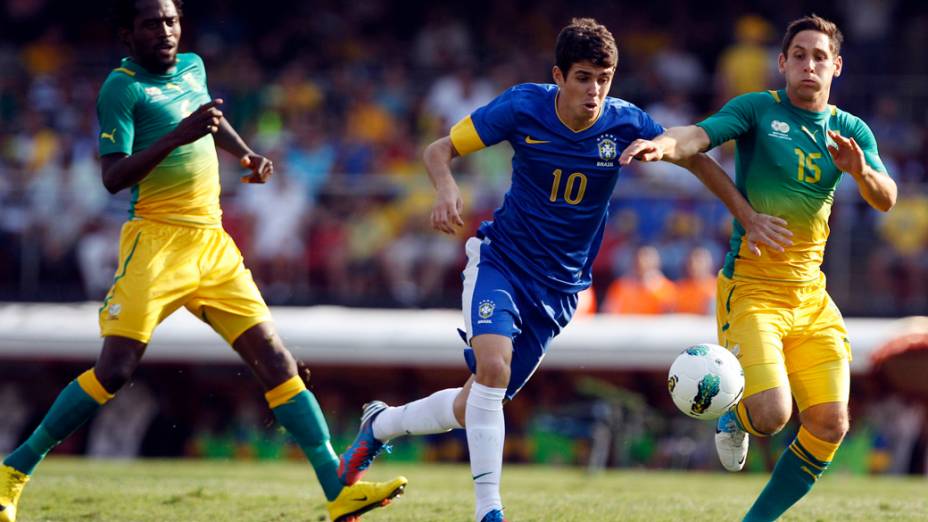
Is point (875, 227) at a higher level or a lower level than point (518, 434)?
higher

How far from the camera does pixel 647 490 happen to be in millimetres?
10977

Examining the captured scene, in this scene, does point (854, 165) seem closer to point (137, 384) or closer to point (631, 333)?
point (631, 333)

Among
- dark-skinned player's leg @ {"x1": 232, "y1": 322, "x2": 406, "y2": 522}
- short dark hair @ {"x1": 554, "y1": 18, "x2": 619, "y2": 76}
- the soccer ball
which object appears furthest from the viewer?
dark-skinned player's leg @ {"x1": 232, "y1": 322, "x2": 406, "y2": 522}

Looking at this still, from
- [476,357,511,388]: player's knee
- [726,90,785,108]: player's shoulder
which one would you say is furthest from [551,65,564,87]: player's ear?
[476,357,511,388]: player's knee

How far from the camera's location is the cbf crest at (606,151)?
24.2 feet

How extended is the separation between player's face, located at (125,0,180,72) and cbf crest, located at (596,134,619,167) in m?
2.45

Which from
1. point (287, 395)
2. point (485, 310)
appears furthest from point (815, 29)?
point (287, 395)

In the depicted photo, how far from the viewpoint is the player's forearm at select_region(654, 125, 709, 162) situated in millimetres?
7250

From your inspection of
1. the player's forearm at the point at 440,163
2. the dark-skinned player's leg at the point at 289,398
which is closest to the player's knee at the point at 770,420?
the player's forearm at the point at 440,163

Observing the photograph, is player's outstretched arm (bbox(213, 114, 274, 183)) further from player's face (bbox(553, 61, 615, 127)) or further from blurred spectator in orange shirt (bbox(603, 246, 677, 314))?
blurred spectator in orange shirt (bbox(603, 246, 677, 314))

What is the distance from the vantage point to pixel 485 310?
7223mm

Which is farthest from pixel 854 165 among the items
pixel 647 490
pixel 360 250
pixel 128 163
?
pixel 360 250

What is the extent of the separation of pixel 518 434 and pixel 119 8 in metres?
9.26

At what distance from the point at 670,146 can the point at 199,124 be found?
2470 mm
